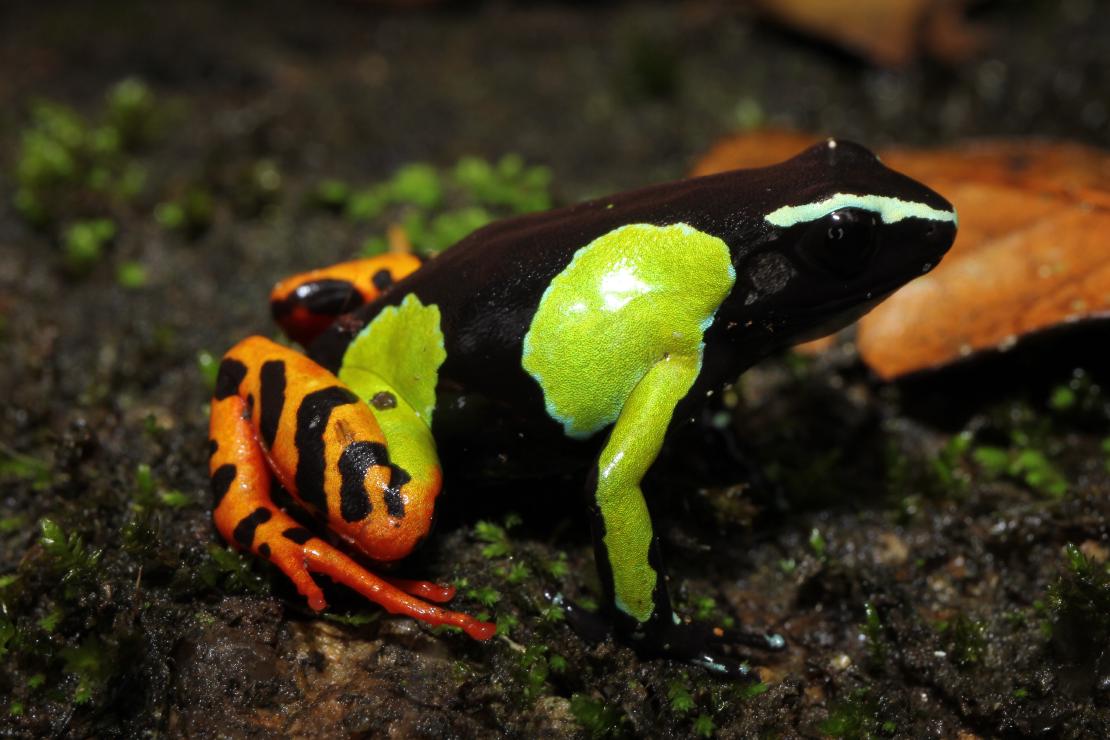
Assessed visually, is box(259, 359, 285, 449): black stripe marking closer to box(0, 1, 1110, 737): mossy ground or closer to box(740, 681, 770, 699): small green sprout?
box(0, 1, 1110, 737): mossy ground

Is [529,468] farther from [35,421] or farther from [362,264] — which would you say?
[35,421]

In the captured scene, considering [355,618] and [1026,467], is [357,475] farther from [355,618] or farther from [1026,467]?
[1026,467]

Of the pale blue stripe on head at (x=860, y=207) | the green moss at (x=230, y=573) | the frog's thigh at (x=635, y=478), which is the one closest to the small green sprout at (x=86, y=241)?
the green moss at (x=230, y=573)

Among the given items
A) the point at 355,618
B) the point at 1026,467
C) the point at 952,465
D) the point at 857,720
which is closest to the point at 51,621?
the point at 355,618

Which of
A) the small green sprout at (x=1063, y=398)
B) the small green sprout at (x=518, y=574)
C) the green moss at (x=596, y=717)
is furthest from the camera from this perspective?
the small green sprout at (x=1063, y=398)

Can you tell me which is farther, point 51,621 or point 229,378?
point 229,378

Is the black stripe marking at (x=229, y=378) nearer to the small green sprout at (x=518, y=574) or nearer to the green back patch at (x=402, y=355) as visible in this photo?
the green back patch at (x=402, y=355)

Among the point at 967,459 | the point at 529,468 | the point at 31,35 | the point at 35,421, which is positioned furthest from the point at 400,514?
the point at 31,35
